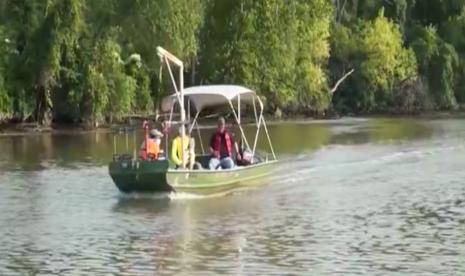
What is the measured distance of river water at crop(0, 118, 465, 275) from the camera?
66.2ft

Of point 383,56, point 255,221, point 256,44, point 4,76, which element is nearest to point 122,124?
point 4,76

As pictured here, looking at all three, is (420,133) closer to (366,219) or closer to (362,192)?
(362,192)

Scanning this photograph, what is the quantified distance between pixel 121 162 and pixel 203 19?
40.7m

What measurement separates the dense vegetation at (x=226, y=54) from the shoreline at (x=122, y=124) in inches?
28.2

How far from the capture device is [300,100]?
7706 centimetres

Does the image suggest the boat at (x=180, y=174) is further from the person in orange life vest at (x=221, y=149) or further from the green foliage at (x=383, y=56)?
the green foliage at (x=383, y=56)

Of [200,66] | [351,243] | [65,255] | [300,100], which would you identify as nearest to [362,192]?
[351,243]

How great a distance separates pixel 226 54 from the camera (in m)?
70.2

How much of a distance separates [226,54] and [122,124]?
33.7ft

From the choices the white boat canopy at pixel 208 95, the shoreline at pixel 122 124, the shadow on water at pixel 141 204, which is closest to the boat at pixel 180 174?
the white boat canopy at pixel 208 95

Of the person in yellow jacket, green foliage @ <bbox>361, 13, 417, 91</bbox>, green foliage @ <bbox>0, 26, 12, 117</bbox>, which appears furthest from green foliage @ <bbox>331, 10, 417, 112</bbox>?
the person in yellow jacket

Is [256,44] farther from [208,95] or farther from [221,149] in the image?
[221,149]

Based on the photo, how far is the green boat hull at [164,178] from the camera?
28219 millimetres

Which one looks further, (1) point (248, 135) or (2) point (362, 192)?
(1) point (248, 135)
